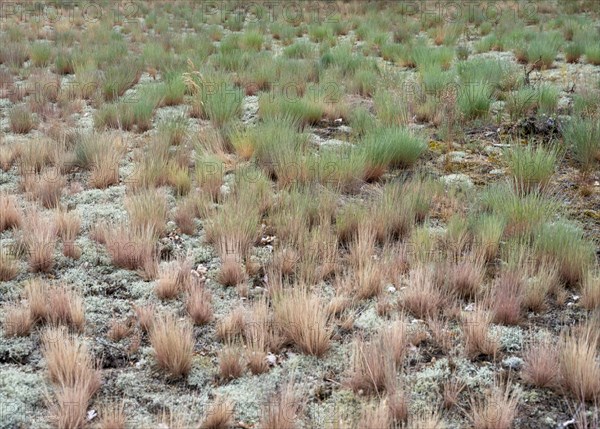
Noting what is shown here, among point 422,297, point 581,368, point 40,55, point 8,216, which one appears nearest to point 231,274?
point 422,297

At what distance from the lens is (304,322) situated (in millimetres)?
3787

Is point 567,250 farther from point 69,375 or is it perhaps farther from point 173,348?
point 69,375

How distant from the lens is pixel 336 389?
Answer: 3.48 m

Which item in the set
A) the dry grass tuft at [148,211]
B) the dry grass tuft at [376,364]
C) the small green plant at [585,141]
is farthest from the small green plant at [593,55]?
the dry grass tuft at [376,364]

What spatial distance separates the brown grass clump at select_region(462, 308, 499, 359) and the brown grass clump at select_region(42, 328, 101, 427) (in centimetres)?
202

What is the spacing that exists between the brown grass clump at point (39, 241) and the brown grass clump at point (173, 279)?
2.70 ft

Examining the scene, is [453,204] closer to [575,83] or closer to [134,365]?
[134,365]

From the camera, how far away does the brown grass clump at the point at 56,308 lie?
3.92 metres

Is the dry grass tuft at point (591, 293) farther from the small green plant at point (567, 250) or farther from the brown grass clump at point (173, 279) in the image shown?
the brown grass clump at point (173, 279)

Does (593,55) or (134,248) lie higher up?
(593,55)

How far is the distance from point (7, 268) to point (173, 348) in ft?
Answer: 5.18

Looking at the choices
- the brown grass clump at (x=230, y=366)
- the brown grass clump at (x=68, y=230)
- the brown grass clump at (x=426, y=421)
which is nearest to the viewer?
the brown grass clump at (x=426, y=421)

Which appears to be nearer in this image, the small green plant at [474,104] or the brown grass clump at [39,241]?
the brown grass clump at [39,241]

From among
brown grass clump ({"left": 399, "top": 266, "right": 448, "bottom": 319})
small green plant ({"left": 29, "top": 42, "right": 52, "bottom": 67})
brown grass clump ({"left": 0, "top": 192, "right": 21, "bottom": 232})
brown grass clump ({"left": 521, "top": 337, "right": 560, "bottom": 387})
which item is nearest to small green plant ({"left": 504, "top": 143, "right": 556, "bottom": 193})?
brown grass clump ({"left": 399, "top": 266, "right": 448, "bottom": 319})
